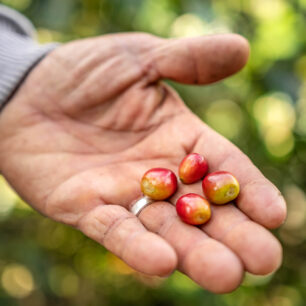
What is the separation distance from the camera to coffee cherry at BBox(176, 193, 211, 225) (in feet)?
6.76

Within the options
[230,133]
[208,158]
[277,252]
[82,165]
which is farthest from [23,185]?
[230,133]

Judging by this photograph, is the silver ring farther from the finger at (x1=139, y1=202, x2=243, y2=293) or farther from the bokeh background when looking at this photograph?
the bokeh background

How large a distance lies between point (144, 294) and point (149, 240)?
230cm

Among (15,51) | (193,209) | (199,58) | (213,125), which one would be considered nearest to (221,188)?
(193,209)

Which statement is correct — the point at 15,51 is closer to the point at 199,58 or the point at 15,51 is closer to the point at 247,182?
the point at 199,58

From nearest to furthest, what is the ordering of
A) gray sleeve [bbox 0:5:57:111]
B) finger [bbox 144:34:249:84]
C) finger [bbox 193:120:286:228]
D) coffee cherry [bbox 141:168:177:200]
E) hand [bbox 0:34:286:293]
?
hand [bbox 0:34:286:293]
finger [bbox 193:120:286:228]
coffee cherry [bbox 141:168:177:200]
finger [bbox 144:34:249:84]
gray sleeve [bbox 0:5:57:111]

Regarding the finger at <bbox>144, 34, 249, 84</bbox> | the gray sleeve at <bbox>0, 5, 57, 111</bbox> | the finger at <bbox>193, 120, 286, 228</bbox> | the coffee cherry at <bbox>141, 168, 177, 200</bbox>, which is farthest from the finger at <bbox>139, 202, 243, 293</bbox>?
the gray sleeve at <bbox>0, 5, 57, 111</bbox>

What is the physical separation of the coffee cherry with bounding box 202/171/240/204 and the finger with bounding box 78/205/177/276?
1.43 ft

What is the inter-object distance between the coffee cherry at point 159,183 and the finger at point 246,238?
12.1 inches

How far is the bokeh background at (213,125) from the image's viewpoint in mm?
3305

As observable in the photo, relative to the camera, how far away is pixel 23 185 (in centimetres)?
273

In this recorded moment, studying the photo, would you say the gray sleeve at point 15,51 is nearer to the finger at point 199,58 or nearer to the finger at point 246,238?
the finger at point 199,58

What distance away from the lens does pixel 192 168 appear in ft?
7.90

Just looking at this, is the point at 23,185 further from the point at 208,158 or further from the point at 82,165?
the point at 208,158
